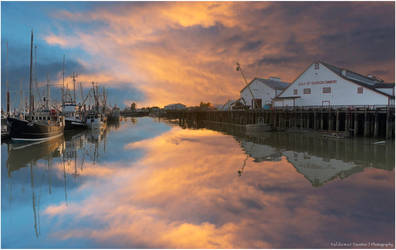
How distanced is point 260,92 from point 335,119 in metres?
24.2

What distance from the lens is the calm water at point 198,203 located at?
7.55 meters

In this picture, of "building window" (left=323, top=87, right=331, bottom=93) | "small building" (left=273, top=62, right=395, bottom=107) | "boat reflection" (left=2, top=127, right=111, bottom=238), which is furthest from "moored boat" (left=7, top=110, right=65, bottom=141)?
"building window" (left=323, top=87, right=331, bottom=93)

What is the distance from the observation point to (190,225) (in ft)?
27.3

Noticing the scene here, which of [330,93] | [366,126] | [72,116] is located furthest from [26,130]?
[330,93]

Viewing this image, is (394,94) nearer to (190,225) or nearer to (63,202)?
(190,225)

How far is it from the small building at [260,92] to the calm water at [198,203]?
38.5m

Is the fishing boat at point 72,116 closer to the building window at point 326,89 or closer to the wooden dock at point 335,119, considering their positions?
the wooden dock at point 335,119

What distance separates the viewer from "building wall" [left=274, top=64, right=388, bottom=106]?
34625mm

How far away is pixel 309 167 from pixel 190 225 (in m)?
10.9

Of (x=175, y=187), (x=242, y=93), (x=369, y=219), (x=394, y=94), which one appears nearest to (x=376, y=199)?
(x=369, y=219)

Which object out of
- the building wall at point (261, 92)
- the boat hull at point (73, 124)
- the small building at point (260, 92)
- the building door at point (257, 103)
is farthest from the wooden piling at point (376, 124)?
the boat hull at point (73, 124)

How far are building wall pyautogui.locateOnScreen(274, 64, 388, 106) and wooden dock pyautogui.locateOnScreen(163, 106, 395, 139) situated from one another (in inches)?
71.4

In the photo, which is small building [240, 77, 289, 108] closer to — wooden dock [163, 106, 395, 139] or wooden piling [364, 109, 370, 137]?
wooden dock [163, 106, 395, 139]

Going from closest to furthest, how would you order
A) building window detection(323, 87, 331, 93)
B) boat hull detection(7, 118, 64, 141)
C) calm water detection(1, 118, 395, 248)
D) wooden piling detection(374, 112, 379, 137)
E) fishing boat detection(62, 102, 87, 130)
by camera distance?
1. calm water detection(1, 118, 395, 248)
2. boat hull detection(7, 118, 64, 141)
3. wooden piling detection(374, 112, 379, 137)
4. building window detection(323, 87, 331, 93)
5. fishing boat detection(62, 102, 87, 130)
